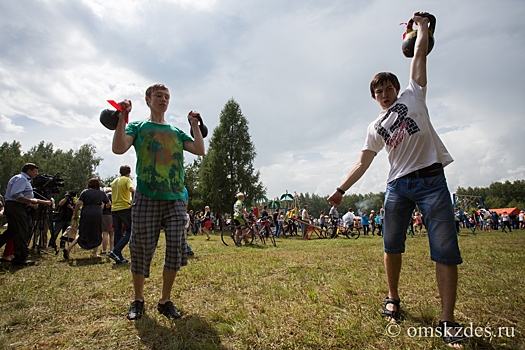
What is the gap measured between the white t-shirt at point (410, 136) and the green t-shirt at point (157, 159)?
1937 millimetres

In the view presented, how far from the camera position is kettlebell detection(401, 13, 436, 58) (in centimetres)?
258

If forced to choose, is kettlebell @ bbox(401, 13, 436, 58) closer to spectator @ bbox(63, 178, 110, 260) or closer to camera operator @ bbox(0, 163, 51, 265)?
spectator @ bbox(63, 178, 110, 260)

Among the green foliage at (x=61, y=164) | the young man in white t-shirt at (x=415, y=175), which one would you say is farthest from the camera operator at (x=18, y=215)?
the green foliage at (x=61, y=164)

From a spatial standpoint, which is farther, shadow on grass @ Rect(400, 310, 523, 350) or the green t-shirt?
the green t-shirt

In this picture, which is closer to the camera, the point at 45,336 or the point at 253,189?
the point at 45,336

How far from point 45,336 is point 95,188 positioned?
16.5ft

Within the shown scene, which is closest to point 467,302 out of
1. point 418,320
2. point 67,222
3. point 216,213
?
point 418,320

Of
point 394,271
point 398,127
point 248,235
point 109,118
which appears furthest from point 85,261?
point 398,127

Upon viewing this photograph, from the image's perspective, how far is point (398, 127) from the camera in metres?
2.46

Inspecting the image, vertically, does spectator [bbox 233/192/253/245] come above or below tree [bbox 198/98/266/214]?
below

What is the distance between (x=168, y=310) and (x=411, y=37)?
3389 mm

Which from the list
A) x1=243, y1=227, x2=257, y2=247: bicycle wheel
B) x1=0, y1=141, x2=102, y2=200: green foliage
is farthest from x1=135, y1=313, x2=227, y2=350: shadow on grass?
x1=0, y1=141, x2=102, y2=200: green foliage

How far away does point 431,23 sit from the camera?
2588 millimetres

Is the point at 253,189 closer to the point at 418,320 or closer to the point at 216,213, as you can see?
the point at 216,213
